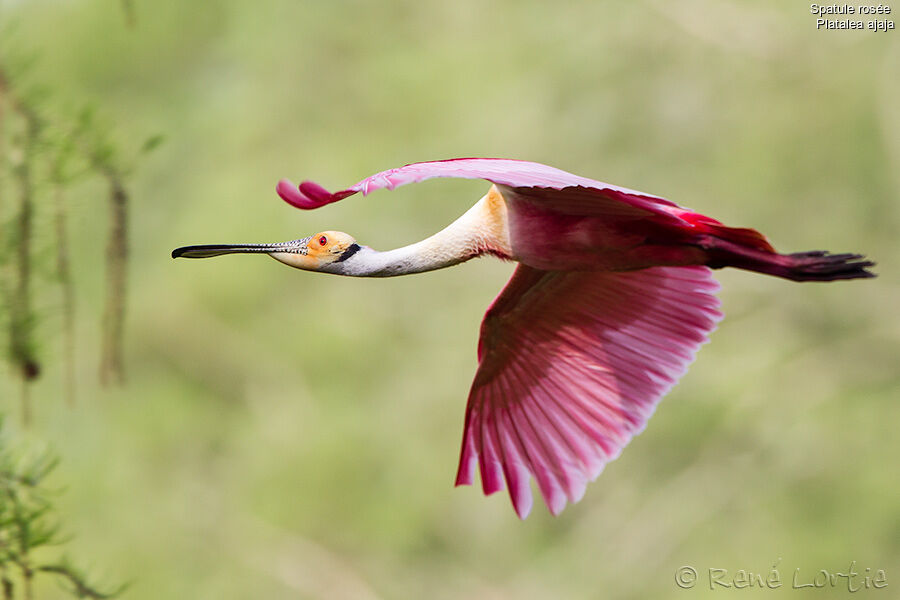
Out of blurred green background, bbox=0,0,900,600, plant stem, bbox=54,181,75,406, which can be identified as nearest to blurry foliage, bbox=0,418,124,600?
plant stem, bbox=54,181,75,406

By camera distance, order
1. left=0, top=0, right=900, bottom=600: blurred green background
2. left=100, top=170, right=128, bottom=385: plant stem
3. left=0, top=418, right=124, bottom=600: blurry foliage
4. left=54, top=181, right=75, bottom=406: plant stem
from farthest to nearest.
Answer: left=0, top=0, right=900, bottom=600: blurred green background < left=100, top=170, right=128, bottom=385: plant stem < left=54, top=181, right=75, bottom=406: plant stem < left=0, top=418, right=124, bottom=600: blurry foliage

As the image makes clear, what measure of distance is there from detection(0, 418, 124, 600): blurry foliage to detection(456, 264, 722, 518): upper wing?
0.95 meters

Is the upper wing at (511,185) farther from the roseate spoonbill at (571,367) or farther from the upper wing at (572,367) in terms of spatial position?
the upper wing at (572,367)

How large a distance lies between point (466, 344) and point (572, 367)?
5149 millimetres

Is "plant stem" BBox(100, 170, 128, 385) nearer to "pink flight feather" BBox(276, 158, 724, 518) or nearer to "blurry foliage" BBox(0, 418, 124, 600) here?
"blurry foliage" BBox(0, 418, 124, 600)

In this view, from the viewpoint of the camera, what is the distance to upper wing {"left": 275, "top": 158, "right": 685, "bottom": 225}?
1.69 m

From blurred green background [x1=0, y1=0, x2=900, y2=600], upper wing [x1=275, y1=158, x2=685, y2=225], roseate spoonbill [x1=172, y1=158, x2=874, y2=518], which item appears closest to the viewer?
upper wing [x1=275, y1=158, x2=685, y2=225]

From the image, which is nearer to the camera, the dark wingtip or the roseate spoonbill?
the dark wingtip

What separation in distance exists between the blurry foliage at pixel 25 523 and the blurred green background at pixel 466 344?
481 cm

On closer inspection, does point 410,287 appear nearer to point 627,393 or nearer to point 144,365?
point 144,365

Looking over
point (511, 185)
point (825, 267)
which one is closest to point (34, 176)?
point (511, 185)

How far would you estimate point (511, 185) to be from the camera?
1.77m

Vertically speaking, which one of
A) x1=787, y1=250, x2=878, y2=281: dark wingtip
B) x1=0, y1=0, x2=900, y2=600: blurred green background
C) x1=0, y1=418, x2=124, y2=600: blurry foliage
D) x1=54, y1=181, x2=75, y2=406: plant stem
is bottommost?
x1=0, y1=418, x2=124, y2=600: blurry foliage

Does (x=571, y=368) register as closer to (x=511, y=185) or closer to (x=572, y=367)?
(x=572, y=367)
